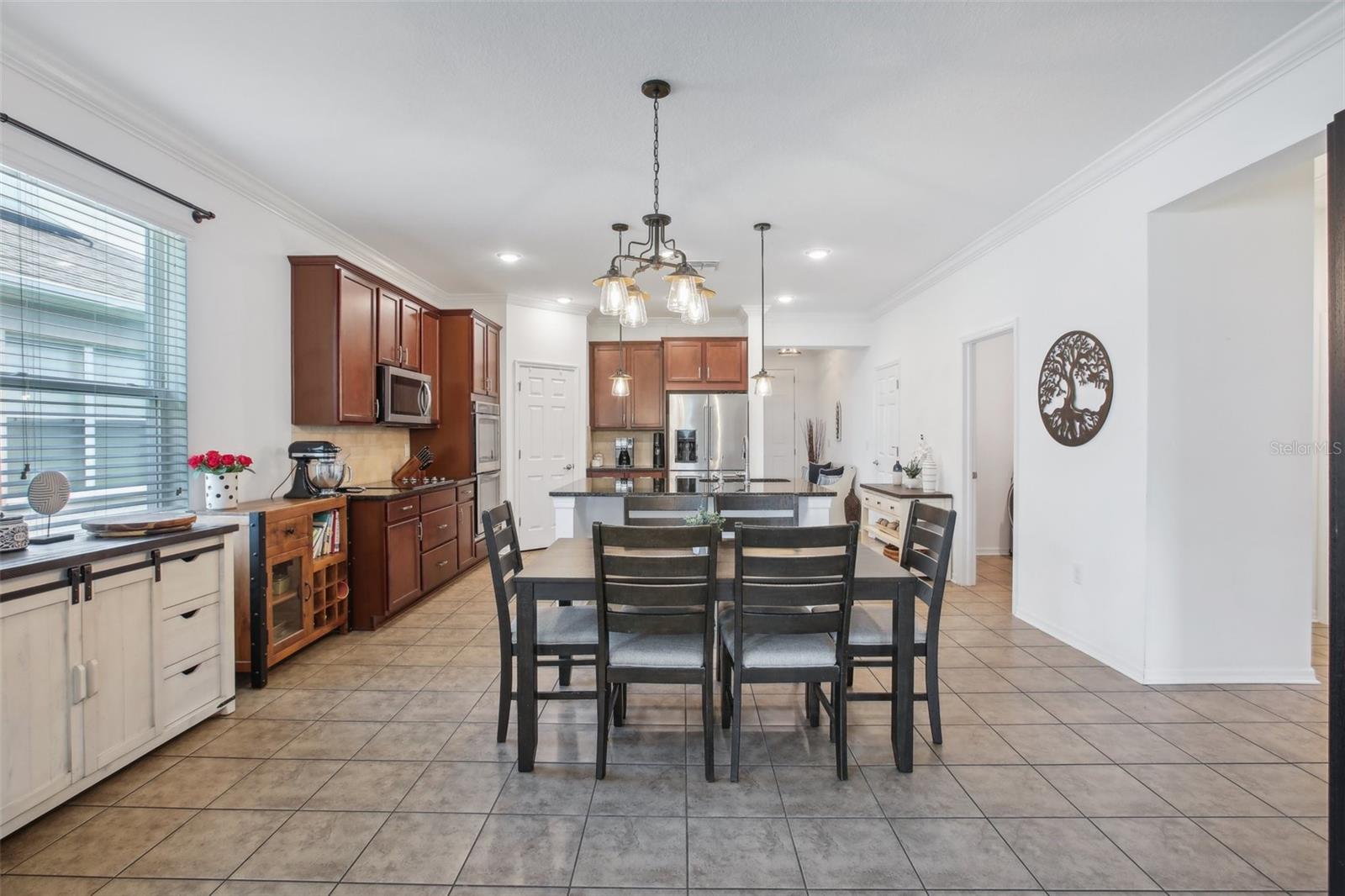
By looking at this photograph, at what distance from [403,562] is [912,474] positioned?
13.5 ft

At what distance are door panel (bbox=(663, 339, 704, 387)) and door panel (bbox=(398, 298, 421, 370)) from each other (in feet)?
8.96

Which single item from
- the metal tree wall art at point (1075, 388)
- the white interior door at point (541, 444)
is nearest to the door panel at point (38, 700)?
the white interior door at point (541, 444)

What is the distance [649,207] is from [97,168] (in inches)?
101

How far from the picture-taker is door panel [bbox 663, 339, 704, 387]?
6875 mm

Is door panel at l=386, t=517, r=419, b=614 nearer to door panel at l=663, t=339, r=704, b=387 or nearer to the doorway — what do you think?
door panel at l=663, t=339, r=704, b=387

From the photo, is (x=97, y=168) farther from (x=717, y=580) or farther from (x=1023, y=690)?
(x=1023, y=690)

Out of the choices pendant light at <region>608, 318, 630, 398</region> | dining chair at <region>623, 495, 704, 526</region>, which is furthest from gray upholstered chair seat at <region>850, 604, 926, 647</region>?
pendant light at <region>608, 318, 630, 398</region>

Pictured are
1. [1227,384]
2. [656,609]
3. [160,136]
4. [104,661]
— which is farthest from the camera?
[1227,384]

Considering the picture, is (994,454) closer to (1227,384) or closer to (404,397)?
(1227,384)

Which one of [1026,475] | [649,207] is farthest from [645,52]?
[1026,475]

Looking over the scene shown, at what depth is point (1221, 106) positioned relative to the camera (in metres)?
2.52

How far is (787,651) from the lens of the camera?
2.22m

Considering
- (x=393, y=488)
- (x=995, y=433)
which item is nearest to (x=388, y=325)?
(x=393, y=488)

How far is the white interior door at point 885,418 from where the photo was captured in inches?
245
